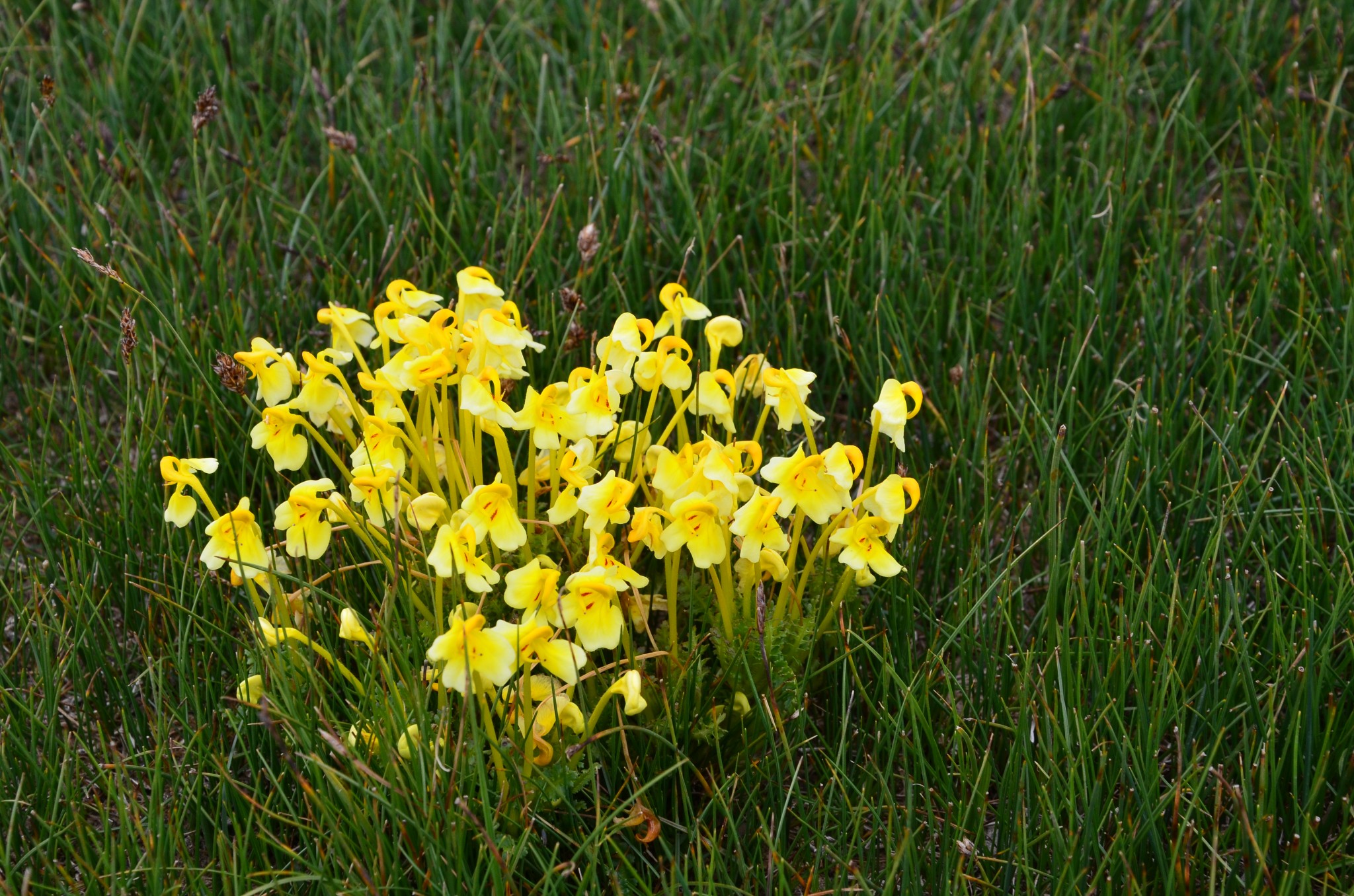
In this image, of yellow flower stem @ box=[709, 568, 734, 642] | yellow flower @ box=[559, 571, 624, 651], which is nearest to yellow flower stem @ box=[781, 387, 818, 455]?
yellow flower stem @ box=[709, 568, 734, 642]

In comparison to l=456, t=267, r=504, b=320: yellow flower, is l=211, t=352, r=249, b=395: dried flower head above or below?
below

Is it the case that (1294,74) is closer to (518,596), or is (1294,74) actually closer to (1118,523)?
(1118,523)

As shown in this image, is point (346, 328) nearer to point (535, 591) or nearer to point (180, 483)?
point (180, 483)

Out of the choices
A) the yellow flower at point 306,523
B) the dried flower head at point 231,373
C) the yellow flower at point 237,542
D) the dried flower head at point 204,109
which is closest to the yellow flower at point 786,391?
the yellow flower at point 306,523

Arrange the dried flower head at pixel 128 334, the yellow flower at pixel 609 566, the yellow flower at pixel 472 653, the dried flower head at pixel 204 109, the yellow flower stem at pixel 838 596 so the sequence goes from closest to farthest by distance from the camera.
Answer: the yellow flower at pixel 472 653, the yellow flower at pixel 609 566, the yellow flower stem at pixel 838 596, the dried flower head at pixel 128 334, the dried flower head at pixel 204 109

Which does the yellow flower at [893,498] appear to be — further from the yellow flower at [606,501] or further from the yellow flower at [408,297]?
the yellow flower at [408,297]

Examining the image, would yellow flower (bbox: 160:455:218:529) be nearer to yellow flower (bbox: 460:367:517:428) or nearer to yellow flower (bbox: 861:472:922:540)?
yellow flower (bbox: 460:367:517:428)
